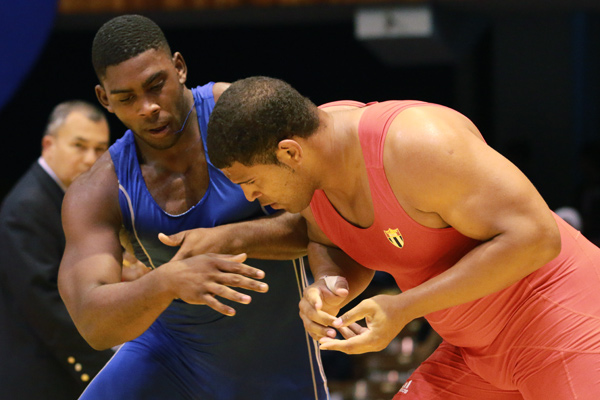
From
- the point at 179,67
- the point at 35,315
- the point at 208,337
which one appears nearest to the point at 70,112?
the point at 35,315

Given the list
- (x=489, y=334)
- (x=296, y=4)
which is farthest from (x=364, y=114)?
(x=296, y=4)

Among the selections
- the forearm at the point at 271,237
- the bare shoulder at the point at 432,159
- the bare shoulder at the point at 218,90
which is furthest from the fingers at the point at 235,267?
the bare shoulder at the point at 218,90

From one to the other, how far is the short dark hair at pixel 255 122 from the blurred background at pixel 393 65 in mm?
4919

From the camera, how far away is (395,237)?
8.00 feet

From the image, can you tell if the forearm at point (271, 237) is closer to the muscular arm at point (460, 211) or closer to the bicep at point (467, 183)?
the muscular arm at point (460, 211)

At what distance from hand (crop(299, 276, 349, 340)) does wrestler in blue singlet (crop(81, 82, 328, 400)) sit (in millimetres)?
512

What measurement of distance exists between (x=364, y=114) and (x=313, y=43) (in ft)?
20.4

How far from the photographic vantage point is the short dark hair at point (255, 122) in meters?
2.32

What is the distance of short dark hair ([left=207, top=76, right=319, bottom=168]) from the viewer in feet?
7.63

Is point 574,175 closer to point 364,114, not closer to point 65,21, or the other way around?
→ point 65,21

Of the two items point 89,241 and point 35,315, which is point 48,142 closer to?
point 35,315

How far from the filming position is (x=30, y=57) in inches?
171

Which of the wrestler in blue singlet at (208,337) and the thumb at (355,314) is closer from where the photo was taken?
the thumb at (355,314)

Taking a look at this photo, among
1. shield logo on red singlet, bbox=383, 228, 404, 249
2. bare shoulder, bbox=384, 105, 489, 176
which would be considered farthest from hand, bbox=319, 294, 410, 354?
bare shoulder, bbox=384, 105, 489, 176
